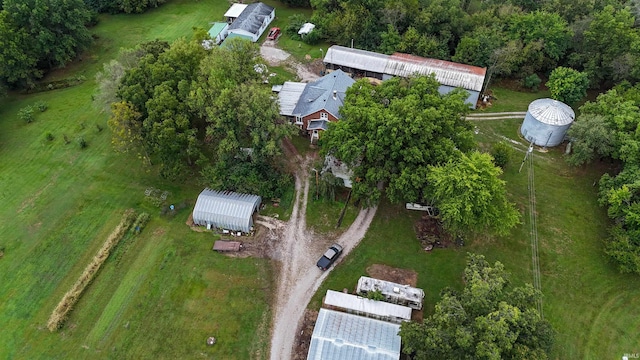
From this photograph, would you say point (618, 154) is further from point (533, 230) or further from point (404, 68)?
point (404, 68)

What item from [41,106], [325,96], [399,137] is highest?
[399,137]

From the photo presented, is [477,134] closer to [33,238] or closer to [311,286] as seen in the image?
[311,286]

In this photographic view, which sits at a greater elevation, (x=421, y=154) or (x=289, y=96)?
(x=421, y=154)

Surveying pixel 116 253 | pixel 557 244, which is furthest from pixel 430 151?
pixel 116 253

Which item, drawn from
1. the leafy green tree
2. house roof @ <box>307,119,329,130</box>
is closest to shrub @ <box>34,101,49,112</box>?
house roof @ <box>307,119,329,130</box>

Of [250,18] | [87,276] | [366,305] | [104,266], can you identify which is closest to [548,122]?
[366,305]

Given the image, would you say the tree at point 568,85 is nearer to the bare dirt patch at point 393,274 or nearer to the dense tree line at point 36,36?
the bare dirt patch at point 393,274
